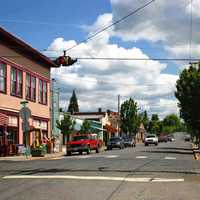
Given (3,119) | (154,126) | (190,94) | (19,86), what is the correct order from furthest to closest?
1. (154,126)
2. (190,94)
3. (19,86)
4. (3,119)

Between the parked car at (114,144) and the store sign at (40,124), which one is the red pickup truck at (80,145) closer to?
the store sign at (40,124)

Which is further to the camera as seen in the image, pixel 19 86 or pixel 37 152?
pixel 19 86

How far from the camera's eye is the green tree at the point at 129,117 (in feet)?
359

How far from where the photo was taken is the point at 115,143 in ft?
202

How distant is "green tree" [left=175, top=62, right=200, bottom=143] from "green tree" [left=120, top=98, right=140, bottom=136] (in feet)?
187

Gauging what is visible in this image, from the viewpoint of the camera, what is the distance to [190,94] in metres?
48.6

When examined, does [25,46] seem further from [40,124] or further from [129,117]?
[129,117]

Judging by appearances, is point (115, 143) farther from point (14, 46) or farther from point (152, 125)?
point (152, 125)

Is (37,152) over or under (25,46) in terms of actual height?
under

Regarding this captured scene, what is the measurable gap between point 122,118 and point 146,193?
319 feet

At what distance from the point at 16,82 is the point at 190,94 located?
16.4m

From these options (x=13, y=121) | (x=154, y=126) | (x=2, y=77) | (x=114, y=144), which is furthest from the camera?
(x=154, y=126)

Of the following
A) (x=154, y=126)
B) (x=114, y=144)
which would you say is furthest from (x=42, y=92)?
(x=154, y=126)

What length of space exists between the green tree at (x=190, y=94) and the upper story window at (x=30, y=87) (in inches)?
560
